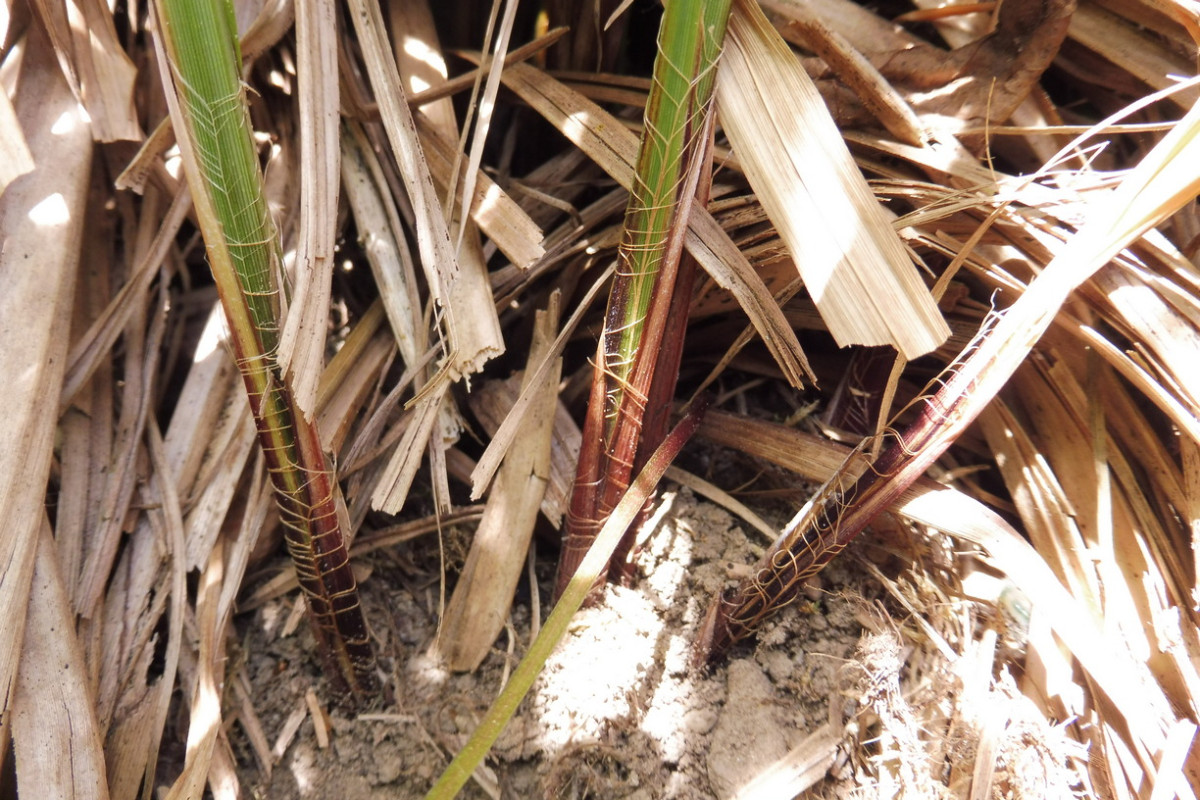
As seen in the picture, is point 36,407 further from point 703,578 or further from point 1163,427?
point 1163,427

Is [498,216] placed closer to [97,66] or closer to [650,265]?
[650,265]

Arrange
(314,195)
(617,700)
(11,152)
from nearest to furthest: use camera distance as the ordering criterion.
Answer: (11,152) → (314,195) → (617,700)

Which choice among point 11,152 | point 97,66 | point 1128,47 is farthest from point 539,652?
point 1128,47

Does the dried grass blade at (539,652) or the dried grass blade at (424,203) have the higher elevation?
the dried grass blade at (424,203)

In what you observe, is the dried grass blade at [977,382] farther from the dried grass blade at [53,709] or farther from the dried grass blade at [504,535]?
the dried grass blade at [53,709]

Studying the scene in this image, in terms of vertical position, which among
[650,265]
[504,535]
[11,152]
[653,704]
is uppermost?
[11,152]

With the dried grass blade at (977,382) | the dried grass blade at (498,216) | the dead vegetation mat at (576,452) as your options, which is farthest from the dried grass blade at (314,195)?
the dried grass blade at (977,382)

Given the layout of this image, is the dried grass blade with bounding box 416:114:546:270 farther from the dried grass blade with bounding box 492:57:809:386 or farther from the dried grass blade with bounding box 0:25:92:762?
the dried grass blade with bounding box 0:25:92:762

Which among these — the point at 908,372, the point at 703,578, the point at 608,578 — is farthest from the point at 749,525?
the point at 908,372

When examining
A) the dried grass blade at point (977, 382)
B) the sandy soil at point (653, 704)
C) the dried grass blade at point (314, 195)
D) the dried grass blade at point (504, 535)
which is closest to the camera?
the dried grass blade at point (977, 382)

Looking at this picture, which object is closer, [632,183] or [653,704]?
[632,183]
